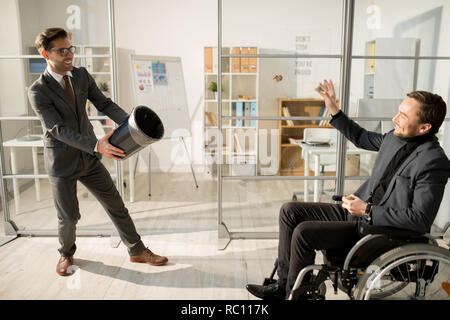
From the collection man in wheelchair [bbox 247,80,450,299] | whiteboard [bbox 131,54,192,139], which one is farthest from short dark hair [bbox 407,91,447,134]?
whiteboard [bbox 131,54,192,139]

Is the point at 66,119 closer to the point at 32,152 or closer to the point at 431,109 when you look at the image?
the point at 32,152

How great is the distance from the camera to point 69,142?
7.57 ft

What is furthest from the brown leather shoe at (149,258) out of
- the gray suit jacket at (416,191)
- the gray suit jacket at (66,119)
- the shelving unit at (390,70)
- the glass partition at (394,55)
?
the shelving unit at (390,70)

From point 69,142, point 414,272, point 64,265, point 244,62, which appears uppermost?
point 244,62

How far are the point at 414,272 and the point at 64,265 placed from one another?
197 cm

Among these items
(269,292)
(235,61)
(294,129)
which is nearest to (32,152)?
(235,61)

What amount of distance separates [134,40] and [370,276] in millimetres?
4327

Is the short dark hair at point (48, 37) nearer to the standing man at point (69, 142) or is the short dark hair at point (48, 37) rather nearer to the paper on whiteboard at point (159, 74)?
the standing man at point (69, 142)

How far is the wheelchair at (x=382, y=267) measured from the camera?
1.76 meters

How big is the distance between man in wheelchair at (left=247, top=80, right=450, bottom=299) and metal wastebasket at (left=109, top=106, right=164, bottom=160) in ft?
2.90

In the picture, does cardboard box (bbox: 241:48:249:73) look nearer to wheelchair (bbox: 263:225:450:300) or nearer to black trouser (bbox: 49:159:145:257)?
black trouser (bbox: 49:159:145:257)

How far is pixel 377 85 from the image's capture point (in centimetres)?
306

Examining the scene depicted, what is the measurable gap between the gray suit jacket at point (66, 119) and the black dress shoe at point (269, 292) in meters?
1.12

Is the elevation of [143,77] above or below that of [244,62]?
below
